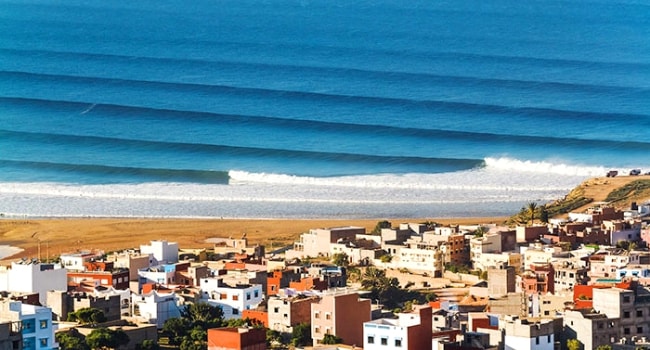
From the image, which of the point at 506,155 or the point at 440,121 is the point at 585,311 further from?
the point at 440,121

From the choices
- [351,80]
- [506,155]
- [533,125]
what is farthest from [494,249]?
[351,80]

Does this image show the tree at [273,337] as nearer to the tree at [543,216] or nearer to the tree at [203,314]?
the tree at [203,314]

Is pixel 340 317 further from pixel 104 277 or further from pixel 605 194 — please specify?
pixel 605 194

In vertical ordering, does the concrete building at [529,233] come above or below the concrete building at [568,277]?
above

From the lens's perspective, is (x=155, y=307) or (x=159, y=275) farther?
(x=159, y=275)

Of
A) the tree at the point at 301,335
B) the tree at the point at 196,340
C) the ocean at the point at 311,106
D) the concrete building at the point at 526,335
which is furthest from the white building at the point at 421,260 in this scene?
the concrete building at the point at 526,335

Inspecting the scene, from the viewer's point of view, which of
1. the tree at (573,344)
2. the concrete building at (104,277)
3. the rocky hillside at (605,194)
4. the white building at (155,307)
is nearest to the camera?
the tree at (573,344)

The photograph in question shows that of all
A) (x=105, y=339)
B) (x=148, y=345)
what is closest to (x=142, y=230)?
(x=148, y=345)
